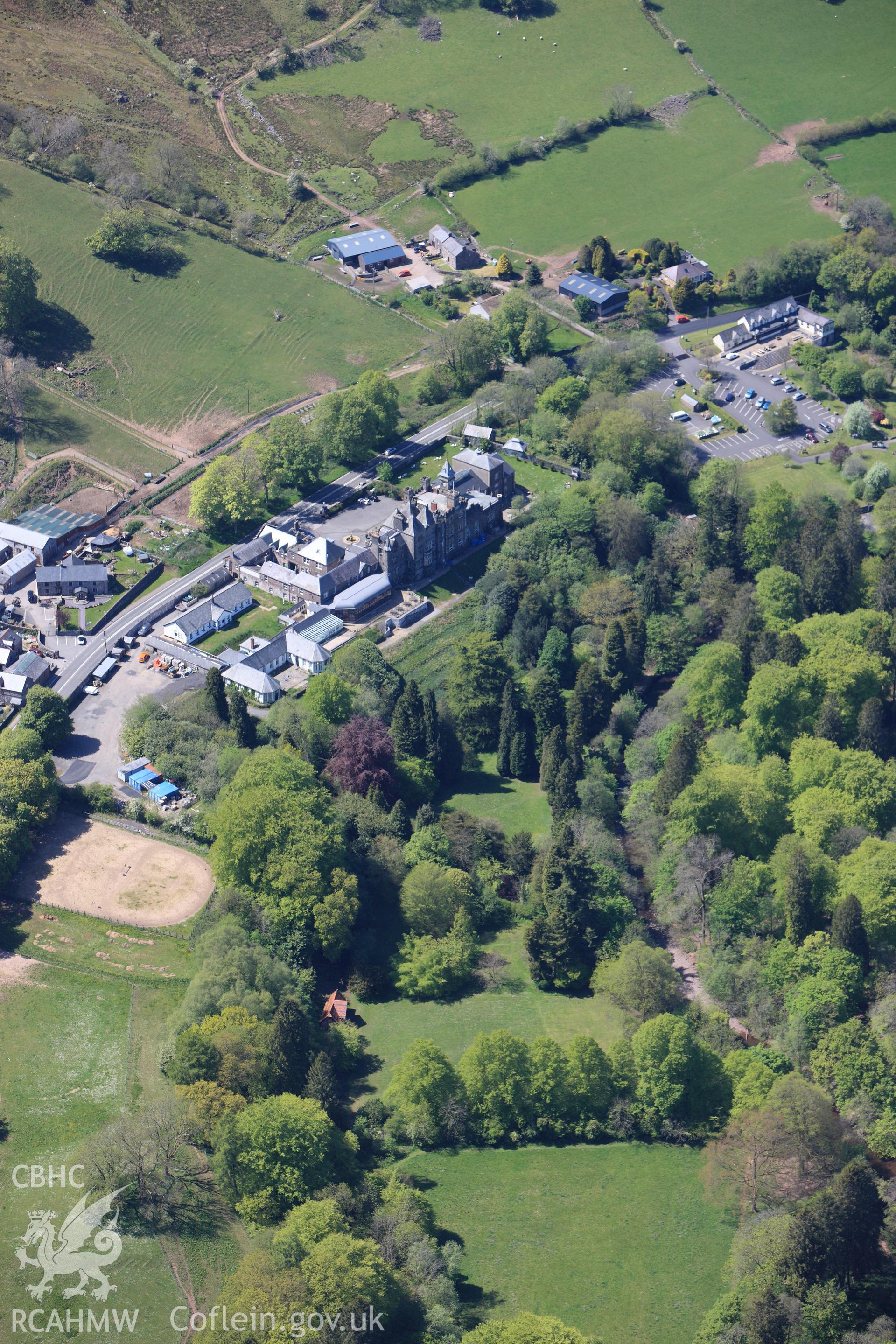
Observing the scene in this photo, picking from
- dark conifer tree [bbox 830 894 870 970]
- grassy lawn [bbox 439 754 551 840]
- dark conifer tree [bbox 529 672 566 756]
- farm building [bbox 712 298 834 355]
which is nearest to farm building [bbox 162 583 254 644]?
grassy lawn [bbox 439 754 551 840]

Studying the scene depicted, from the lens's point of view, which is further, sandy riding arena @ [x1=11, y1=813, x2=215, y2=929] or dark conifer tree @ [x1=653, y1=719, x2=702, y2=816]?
dark conifer tree @ [x1=653, y1=719, x2=702, y2=816]

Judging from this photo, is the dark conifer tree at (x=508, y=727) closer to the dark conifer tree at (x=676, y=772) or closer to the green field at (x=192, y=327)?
the dark conifer tree at (x=676, y=772)

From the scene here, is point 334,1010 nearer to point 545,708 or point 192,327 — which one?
point 545,708

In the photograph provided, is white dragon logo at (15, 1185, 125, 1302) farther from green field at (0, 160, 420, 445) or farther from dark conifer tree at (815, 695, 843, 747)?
green field at (0, 160, 420, 445)

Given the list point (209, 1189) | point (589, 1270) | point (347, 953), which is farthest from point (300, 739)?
point (589, 1270)

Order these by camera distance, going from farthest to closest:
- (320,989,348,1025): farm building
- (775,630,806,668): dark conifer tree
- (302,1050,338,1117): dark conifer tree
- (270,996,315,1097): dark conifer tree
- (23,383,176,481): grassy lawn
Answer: (23,383,176,481): grassy lawn, (775,630,806,668): dark conifer tree, (320,989,348,1025): farm building, (302,1050,338,1117): dark conifer tree, (270,996,315,1097): dark conifer tree

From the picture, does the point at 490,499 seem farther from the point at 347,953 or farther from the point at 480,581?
the point at 347,953
